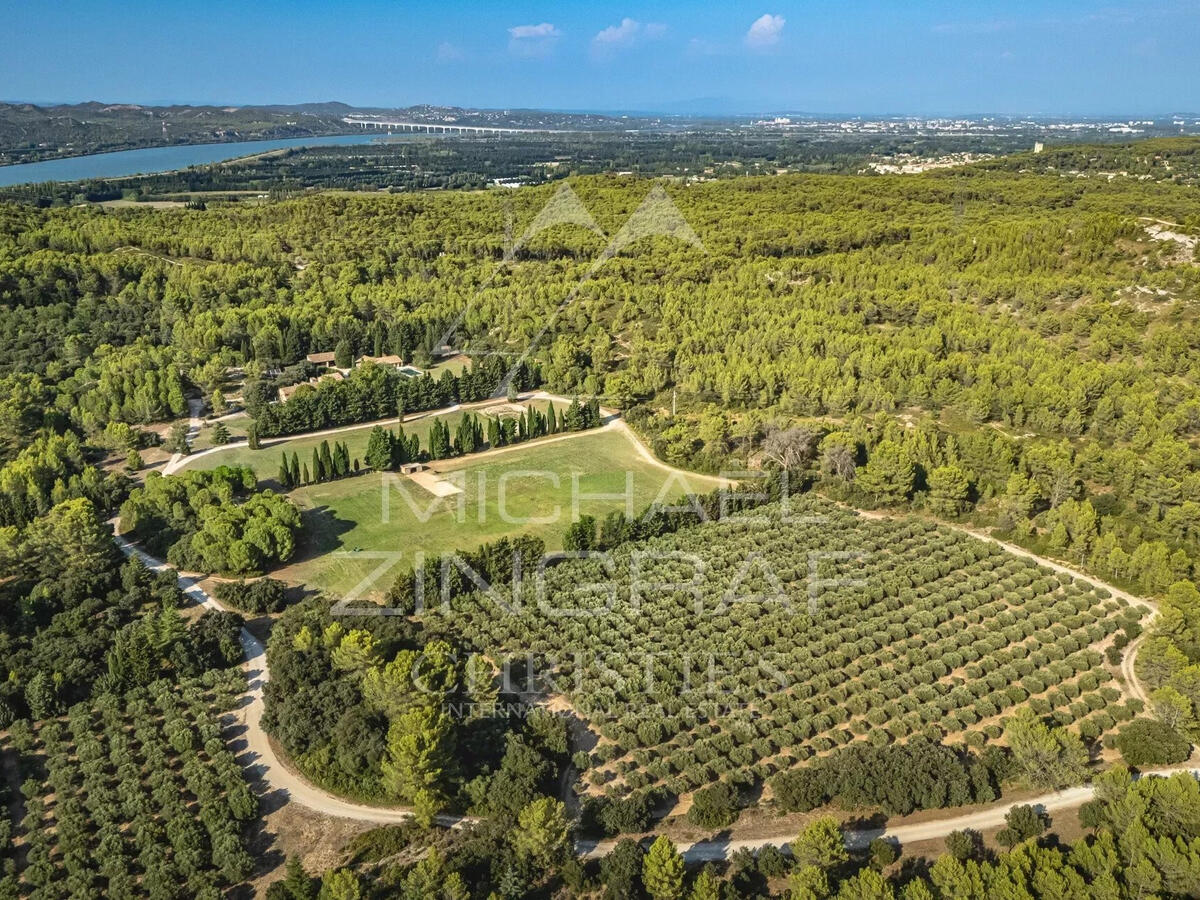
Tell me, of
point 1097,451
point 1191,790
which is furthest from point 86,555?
point 1097,451

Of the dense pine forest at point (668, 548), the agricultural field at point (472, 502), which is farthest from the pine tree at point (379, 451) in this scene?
the agricultural field at point (472, 502)

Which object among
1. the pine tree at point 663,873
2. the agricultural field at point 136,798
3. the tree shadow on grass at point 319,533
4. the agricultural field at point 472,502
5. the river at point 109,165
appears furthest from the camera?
the river at point 109,165

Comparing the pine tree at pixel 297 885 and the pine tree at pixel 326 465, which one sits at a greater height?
the pine tree at pixel 326 465

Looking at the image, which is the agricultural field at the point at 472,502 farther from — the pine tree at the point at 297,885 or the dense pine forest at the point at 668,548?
the pine tree at the point at 297,885

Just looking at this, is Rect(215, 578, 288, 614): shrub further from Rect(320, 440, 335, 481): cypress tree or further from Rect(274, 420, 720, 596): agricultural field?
Rect(320, 440, 335, 481): cypress tree

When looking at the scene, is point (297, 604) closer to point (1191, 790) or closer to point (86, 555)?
point (86, 555)

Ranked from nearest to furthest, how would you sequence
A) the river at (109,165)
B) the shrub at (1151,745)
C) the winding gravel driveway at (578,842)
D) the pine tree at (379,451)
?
the winding gravel driveway at (578,842)
the shrub at (1151,745)
the pine tree at (379,451)
the river at (109,165)

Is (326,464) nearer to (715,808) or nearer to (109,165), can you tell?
(715,808)

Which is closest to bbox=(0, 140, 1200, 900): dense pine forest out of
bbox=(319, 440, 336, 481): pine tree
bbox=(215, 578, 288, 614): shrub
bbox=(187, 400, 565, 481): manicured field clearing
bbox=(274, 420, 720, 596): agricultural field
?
bbox=(215, 578, 288, 614): shrub
